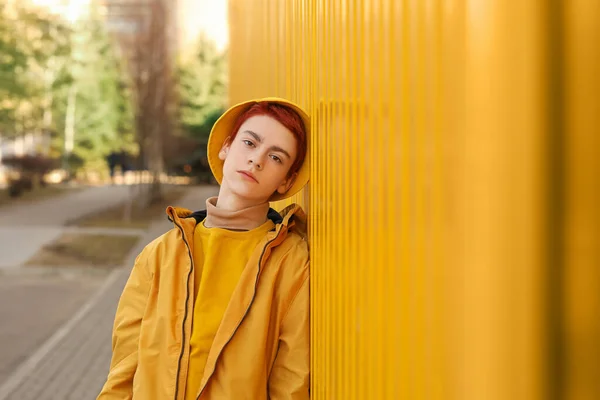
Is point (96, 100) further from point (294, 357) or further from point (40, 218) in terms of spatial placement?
point (294, 357)

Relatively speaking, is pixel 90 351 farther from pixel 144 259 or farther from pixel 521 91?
pixel 521 91

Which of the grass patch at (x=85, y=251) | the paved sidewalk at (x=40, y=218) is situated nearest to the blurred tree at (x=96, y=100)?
the paved sidewalk at (x=40, y=218)

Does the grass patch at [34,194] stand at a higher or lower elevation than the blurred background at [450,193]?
lower

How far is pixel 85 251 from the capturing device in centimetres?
1341

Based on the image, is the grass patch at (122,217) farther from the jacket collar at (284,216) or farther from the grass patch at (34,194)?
the jacket collar at (284,216)

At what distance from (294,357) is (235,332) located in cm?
18

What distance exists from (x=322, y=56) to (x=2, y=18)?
1882 cm

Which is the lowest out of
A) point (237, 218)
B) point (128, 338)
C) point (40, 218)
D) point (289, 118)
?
point (40, 218)

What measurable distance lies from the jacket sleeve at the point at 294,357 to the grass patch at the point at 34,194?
21560mm

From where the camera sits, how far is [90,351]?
701 cm

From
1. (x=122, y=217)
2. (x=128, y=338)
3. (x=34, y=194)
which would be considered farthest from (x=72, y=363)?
(x=34, y=194)

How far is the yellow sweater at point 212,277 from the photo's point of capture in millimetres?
1829

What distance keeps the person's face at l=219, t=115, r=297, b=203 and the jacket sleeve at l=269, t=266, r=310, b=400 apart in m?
0.38

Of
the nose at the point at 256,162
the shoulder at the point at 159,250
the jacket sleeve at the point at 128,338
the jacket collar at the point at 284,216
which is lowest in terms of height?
the jacket sleeve at the point at 128,338
